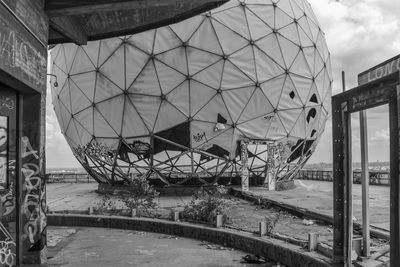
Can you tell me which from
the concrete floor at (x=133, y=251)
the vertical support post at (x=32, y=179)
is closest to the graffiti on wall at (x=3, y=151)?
A: the vertical support post at (x=32, y=179)

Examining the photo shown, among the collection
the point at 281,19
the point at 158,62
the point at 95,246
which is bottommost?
the point at 95,246

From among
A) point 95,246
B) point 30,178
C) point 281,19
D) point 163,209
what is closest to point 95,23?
point 30,178

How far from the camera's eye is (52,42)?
32.9 ft

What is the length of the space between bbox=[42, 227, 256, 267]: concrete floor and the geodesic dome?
7192 millimetres

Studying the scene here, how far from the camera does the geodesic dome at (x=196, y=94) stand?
57.2 feet

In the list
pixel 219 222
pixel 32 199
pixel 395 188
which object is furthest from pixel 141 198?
pixel 395 188

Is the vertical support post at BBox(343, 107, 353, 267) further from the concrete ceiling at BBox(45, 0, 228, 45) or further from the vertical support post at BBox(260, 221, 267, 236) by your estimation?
the concrete ceiling at BBox(45, 0, 228, 45)

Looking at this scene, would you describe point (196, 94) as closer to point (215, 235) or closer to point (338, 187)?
point (215, 235)

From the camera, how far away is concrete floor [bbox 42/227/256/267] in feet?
26.7

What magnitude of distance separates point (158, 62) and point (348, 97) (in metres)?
12.1

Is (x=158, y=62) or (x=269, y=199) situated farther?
(x=158, y=62)

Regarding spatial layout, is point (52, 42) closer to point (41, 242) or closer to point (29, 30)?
point (29, 30)

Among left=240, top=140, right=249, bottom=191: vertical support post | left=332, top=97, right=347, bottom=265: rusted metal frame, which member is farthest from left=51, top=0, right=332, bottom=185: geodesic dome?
left=332, top=97, right=347, bottom=265: rusted metal frame

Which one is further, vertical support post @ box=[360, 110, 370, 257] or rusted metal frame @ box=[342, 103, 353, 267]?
rusted metal frame @ box=[342, 103, 353, 267]
